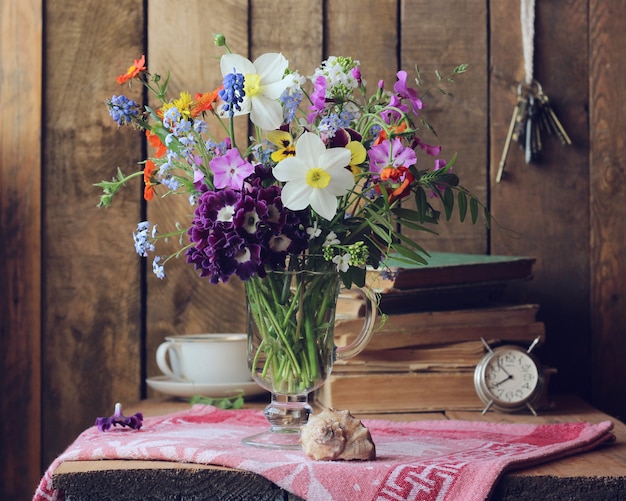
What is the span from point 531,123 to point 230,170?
81 centimetres

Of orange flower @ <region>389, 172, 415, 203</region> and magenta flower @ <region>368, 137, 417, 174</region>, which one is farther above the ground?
magenta flower @ <region>368, 137, 417, 174</region>

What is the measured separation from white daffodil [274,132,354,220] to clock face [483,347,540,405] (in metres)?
0.50

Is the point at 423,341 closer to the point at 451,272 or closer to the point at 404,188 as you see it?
the point at 451,272

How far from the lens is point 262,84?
41.3 inches

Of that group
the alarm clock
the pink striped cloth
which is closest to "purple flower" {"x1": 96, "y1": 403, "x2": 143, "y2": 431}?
the pink striped cloth

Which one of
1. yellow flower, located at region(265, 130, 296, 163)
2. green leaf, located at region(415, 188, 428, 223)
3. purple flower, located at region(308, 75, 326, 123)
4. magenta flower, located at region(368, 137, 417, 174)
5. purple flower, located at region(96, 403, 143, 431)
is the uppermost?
purple flower, located at region(308, 75, 326, 123)

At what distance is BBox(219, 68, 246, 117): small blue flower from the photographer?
992 millimetres

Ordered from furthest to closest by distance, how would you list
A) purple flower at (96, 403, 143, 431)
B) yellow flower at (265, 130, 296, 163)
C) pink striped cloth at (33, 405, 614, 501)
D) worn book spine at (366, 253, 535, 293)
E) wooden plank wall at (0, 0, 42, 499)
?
wooden plank wall at (0, 0, 42, 499) → worn book spine at (366, 253, 535, 293) → purple flower at (96, 403, 143, 431) → yellow flower at (265, 130, 296, 163) → pink striped cloth at (33, 405, 614, 501)

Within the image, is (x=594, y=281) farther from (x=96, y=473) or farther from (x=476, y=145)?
(x=96, y=473)

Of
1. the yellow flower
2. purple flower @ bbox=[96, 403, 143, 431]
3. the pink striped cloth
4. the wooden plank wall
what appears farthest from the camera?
the wooden plank wall

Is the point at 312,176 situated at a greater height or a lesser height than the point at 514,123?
lesser

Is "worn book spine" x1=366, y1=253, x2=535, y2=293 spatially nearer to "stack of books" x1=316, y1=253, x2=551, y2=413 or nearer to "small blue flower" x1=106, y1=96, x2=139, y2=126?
"stack of books" x1=316, y1=253, x2=551, y2=413

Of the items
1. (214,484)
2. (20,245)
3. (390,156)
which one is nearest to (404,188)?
(390,156)

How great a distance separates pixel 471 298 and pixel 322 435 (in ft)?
1.85
